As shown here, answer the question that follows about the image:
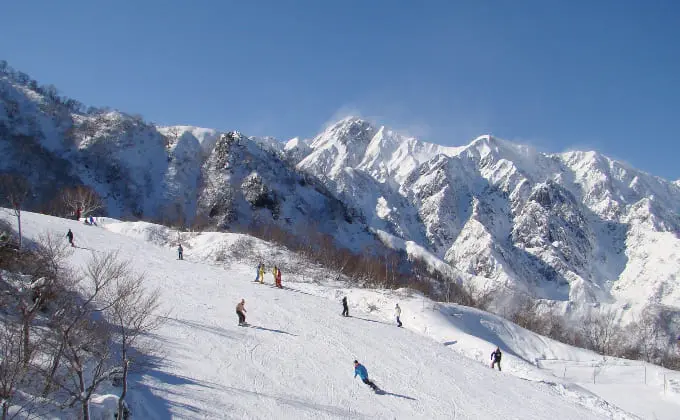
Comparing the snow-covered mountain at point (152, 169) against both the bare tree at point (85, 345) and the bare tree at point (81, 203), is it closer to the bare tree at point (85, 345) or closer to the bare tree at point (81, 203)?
the bare tree at point (81, 203)

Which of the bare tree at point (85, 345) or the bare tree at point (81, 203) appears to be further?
the bare tree at point (81, 203)

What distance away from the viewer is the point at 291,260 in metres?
48.4

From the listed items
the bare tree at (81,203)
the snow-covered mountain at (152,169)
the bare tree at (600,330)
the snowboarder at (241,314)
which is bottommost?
the bare tree at (600,330)

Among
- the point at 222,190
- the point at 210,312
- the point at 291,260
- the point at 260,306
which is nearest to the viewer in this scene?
the point at 210,312

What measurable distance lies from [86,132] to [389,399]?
132 metres

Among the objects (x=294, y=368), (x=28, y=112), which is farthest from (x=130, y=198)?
(x=294, y=368)

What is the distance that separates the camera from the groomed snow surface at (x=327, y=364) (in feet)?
51.9

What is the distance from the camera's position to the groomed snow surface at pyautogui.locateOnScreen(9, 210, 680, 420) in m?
15.8

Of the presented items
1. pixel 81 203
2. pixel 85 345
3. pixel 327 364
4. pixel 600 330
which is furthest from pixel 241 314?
pixel 600 330

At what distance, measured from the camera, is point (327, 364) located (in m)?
19.6

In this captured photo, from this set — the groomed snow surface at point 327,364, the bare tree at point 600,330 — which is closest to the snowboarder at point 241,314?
the groomed snow surface at point 327,364

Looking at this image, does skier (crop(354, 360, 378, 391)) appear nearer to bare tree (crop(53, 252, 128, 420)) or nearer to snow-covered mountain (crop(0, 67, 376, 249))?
bare tree (crop(53, 252, 128, 420))

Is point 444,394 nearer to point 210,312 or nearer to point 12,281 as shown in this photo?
point 210,312

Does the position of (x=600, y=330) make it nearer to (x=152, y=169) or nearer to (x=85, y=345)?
(x=152, y=169)
